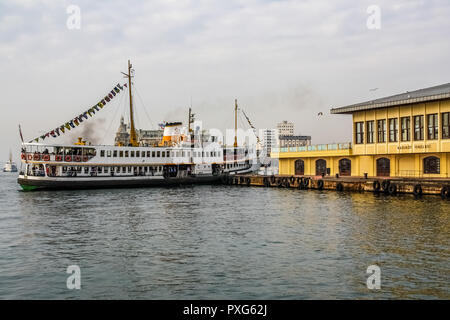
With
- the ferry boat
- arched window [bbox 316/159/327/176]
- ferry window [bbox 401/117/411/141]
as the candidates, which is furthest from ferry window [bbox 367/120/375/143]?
the ferry boat

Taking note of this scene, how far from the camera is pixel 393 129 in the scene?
52.2m

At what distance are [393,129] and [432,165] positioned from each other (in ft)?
20.6

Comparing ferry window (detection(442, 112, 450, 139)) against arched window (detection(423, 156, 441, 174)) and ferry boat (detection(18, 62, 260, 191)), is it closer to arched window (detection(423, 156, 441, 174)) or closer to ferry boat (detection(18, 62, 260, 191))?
arched window (detection(423, 156, 441, 174))

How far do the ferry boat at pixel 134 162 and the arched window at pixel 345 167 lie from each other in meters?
22.6

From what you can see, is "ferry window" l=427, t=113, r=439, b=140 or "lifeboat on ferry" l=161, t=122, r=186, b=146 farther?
"lifeboat on ferry" l=161, t=122, r=186, b=146

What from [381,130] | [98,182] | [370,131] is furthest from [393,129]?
[98,182]

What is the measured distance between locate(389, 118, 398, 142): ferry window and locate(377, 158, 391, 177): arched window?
2.92m

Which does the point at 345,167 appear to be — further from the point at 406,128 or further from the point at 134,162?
the point at 134,162

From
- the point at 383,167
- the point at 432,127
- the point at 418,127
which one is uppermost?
the point at 418,127

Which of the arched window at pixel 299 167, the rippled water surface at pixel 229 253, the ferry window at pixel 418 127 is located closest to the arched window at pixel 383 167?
the ferry window at pixel 418 127

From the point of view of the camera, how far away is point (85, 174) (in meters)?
60.4

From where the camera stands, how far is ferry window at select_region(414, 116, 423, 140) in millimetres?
49062
